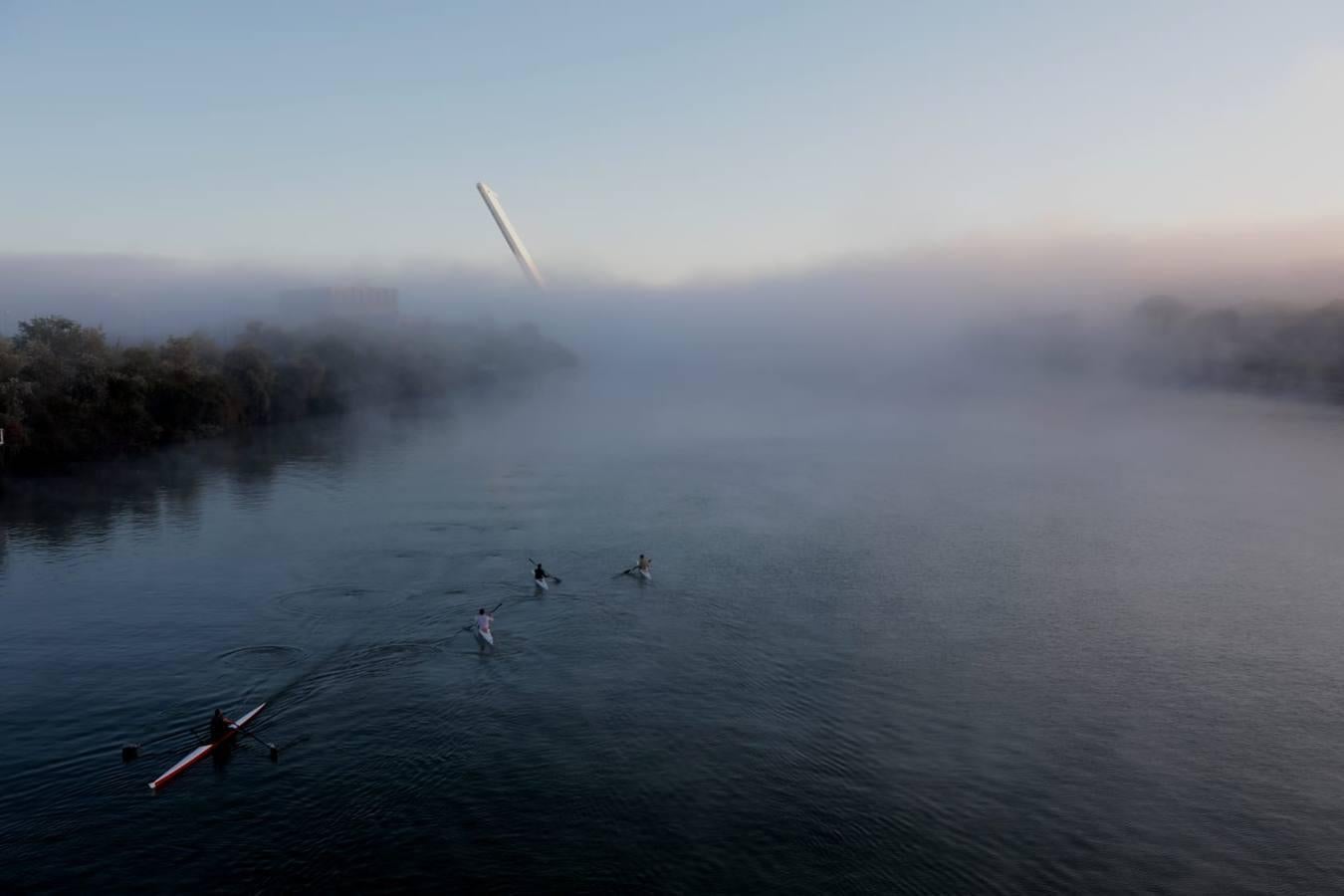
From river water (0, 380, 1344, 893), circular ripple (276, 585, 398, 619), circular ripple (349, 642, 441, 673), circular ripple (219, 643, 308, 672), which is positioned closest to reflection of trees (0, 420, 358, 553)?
river water (0, 380, 1344, 893)

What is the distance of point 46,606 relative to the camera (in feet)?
110

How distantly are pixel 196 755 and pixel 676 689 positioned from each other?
12976mm

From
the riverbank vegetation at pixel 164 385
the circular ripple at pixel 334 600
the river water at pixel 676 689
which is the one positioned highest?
the riverbank vegetation at pixel 164 385

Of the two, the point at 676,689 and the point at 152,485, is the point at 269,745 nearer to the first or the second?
the point at 676,689

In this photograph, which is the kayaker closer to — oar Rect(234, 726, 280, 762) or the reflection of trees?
oar Rect(234, 726, 280, 762)

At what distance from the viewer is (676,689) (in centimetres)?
2783

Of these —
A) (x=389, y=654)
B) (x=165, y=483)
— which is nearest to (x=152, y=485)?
Answer: (x=165, y=483)

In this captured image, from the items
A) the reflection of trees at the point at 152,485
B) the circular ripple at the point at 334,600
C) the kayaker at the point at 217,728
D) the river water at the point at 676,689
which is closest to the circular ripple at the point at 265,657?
the river water at the point at 676,689

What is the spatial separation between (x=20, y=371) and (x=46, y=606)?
3498 cm

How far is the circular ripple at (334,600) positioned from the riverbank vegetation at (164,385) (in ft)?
118

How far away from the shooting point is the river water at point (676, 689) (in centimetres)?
1973

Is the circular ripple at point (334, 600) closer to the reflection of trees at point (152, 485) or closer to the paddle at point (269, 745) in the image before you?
the paddle at point (269, 745)

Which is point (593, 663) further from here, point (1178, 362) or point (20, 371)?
point (1178, 362)

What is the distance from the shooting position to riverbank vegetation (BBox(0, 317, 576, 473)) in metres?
61.0
